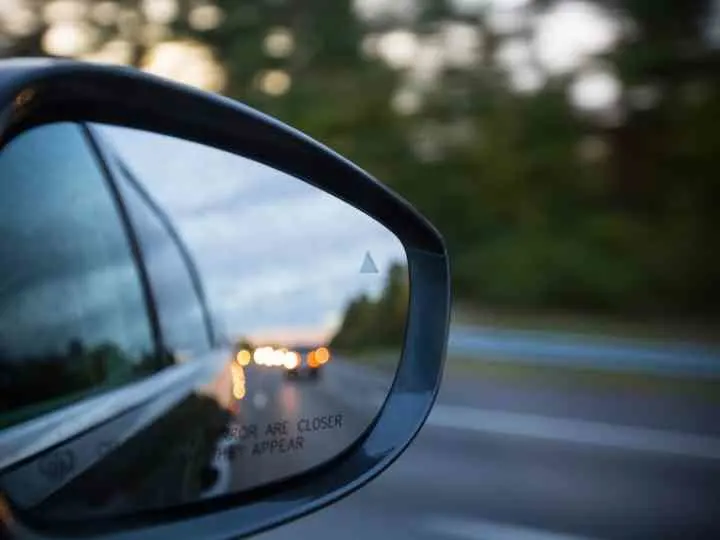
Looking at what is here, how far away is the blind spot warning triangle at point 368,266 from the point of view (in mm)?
2273

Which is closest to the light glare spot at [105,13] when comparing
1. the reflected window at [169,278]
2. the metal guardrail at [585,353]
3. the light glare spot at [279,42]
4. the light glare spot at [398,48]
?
the light glare spot at [279,42]

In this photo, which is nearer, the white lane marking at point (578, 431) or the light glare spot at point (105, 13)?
the white lane marking at point (578, 431)

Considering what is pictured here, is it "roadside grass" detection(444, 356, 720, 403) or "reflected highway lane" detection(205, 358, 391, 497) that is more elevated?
"roadside grass" detection(444, 356, 720, 403)

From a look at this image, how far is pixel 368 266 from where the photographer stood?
229 cm

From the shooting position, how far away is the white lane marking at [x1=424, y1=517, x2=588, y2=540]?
5.43m

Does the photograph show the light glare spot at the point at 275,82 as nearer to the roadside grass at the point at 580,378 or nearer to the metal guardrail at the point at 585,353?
the metal guardrail at the point at 585,353

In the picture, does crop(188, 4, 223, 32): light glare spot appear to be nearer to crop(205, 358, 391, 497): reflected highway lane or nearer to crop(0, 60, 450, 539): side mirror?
crop(0, 60, 450, 539): side mirror

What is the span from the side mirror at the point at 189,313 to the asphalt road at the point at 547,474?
1.60 metres

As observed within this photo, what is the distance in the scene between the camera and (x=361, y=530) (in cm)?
523

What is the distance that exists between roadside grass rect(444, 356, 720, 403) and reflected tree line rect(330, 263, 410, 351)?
693cm

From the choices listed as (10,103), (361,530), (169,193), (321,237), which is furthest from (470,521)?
(10,103)

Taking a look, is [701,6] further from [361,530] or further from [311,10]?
[361,530]

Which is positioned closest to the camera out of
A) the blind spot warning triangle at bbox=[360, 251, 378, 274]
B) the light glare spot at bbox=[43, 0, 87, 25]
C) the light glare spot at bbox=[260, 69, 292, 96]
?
the blind spot warning triangle at bbox=[360, 251, 378, 274]

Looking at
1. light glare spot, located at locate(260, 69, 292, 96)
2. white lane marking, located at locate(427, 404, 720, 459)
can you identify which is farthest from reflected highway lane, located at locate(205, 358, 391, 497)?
light glare spot, located at locate(260, 69, 292, 96)
